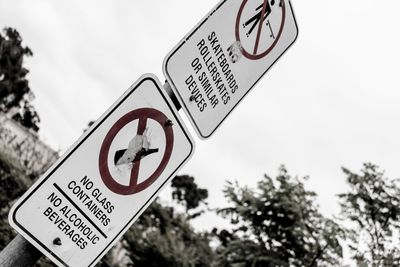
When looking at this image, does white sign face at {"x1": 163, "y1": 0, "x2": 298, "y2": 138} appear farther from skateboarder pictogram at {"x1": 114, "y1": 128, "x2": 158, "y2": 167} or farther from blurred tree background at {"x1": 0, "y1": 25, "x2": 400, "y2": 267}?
blurred tree background at {"x1": 0, "y1": 25, "x2": 400, "y2": 267}

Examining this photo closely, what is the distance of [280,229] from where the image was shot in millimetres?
9344

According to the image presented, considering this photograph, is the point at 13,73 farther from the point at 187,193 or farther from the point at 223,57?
the point at 223,57

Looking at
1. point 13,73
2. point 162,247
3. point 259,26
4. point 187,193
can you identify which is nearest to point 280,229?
point 162,247

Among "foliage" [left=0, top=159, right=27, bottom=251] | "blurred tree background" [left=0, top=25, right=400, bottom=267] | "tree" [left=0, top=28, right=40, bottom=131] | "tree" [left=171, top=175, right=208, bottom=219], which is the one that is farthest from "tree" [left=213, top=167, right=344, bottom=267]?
"tree" [left=171, top=175, right=208, bottom=219]

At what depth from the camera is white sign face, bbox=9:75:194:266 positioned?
1.05 m

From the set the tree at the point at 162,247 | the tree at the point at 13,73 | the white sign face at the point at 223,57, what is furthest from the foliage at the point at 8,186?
the tree at the point at 13,73

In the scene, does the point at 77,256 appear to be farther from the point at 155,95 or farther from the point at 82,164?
the point at 155,95

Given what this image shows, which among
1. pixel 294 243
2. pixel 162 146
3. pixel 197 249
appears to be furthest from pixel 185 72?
pixel 197 249

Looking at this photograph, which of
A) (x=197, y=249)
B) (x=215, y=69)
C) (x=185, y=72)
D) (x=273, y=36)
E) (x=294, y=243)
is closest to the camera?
(x=185, y=72)

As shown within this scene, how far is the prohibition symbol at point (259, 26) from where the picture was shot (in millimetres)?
1594

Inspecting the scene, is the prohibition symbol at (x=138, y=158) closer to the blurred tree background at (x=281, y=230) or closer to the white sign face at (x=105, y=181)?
the white sign face at (x=105, y=181)

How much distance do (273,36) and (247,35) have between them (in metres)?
0.21

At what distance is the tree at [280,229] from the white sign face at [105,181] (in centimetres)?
811

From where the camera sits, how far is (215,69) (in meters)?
1.51
